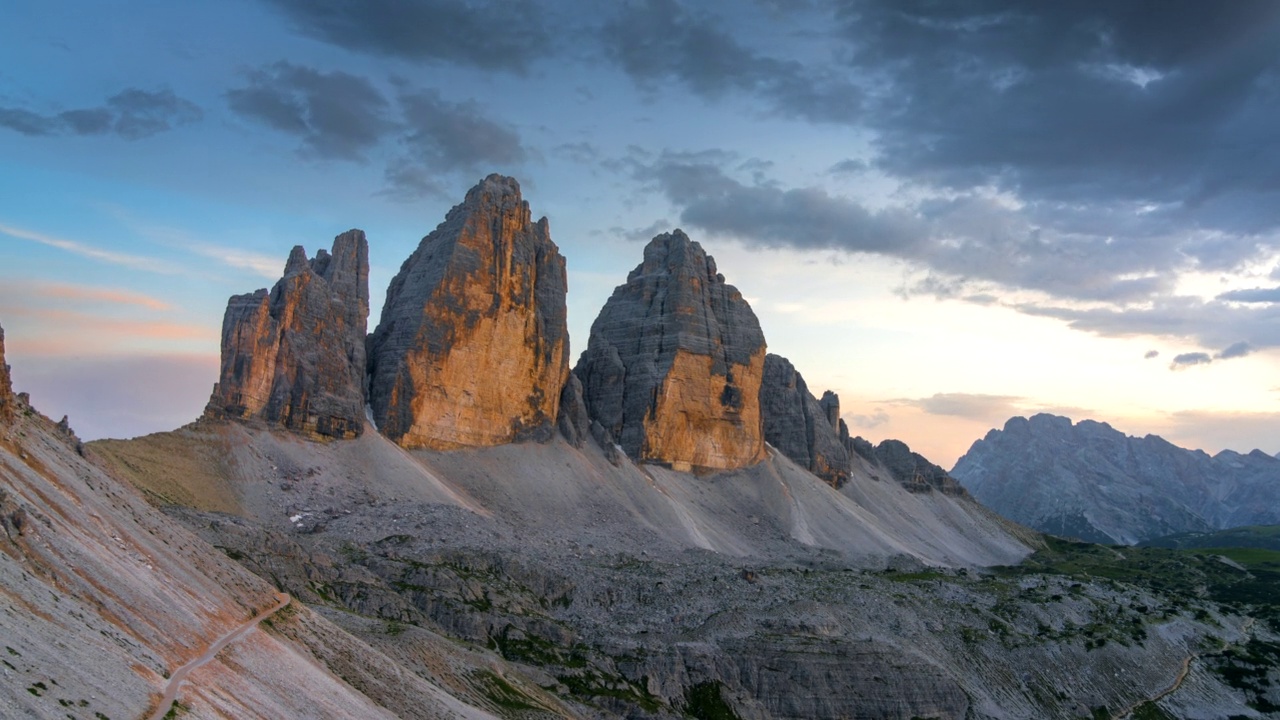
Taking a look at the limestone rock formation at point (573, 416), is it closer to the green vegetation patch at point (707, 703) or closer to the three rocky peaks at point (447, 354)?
the three rocky peaks at point (447, 354)

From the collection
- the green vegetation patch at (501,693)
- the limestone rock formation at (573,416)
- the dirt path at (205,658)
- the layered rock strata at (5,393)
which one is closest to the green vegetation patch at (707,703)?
the green vegetation patch at (501,693)

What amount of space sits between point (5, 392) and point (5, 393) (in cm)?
12

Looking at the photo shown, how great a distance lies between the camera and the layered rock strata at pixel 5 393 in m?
59.0

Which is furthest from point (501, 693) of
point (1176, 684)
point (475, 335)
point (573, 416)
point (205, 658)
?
point (573, 416)

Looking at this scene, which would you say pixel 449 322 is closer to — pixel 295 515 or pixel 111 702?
pixel 295 515

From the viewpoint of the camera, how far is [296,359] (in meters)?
146

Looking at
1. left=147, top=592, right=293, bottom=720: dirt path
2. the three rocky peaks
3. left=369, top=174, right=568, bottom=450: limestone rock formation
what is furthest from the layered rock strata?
left=369, top=174, right=568, bottom=450: limestone rock formation

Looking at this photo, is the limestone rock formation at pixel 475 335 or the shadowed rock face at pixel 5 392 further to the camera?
the limestone rock formation at pixel 475 335

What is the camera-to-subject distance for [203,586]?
58.7m

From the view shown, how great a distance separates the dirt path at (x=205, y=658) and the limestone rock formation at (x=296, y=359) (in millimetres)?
75827

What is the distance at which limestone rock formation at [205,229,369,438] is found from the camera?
140125 millimetres

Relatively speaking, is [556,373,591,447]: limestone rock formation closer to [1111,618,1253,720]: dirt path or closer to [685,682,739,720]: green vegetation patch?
[685,682,739,720]: green vegetation patch

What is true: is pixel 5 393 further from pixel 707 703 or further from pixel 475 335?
pixel 475 335

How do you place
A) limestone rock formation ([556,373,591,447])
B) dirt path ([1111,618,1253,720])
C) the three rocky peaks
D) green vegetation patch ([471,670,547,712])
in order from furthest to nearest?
limestone rock formation ([556,373,591,447]), the three rocky peaks, dirt path ([1111,618,1253,720]), green vegetation patch ([471,670,547,712])
